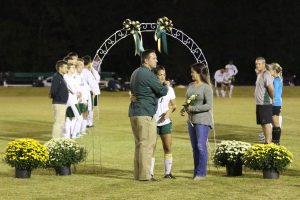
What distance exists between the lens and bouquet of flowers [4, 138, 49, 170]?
13.6 meters

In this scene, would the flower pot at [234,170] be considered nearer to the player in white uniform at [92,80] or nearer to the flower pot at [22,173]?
the flower pot at [22,173]

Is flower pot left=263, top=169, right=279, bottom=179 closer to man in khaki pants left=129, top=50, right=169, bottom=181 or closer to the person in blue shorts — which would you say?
man in khaki pants left=129, top=50, right=169, bottom=181

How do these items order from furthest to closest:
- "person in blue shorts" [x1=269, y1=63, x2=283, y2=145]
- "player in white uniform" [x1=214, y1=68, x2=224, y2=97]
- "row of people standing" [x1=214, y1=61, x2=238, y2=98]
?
1. "player in white uniform" [x1=214, y1=68, x2=224, y2=97]
2. "row of people standing" [x1=214, y1=61, x2=238, y2=98]
3. "person in blue shorts" [x1=269, y1=63, x2=283, y2=145]

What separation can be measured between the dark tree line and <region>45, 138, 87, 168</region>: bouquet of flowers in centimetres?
4564

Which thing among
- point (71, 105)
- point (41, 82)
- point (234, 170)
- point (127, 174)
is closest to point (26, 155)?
point (127, 174)

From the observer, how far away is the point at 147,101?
13.4 meters

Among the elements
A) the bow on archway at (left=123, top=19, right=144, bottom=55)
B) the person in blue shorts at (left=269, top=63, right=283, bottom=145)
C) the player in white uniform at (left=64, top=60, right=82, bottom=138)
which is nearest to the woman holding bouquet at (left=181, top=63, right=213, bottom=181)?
the bow on archway at (left=123, top=19, right=144, bottom=55)

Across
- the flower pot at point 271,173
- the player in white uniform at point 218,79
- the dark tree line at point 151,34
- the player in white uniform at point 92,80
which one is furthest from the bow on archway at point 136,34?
the dark tree line at point 151,34

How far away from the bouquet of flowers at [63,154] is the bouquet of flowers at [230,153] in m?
2.32

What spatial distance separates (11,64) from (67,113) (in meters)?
44.8

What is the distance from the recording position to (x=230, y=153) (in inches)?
555

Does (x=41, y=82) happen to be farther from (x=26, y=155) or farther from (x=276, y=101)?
(x=26, y=155)

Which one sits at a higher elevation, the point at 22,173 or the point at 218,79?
the point at 218,79

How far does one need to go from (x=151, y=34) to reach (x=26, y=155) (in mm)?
49841
